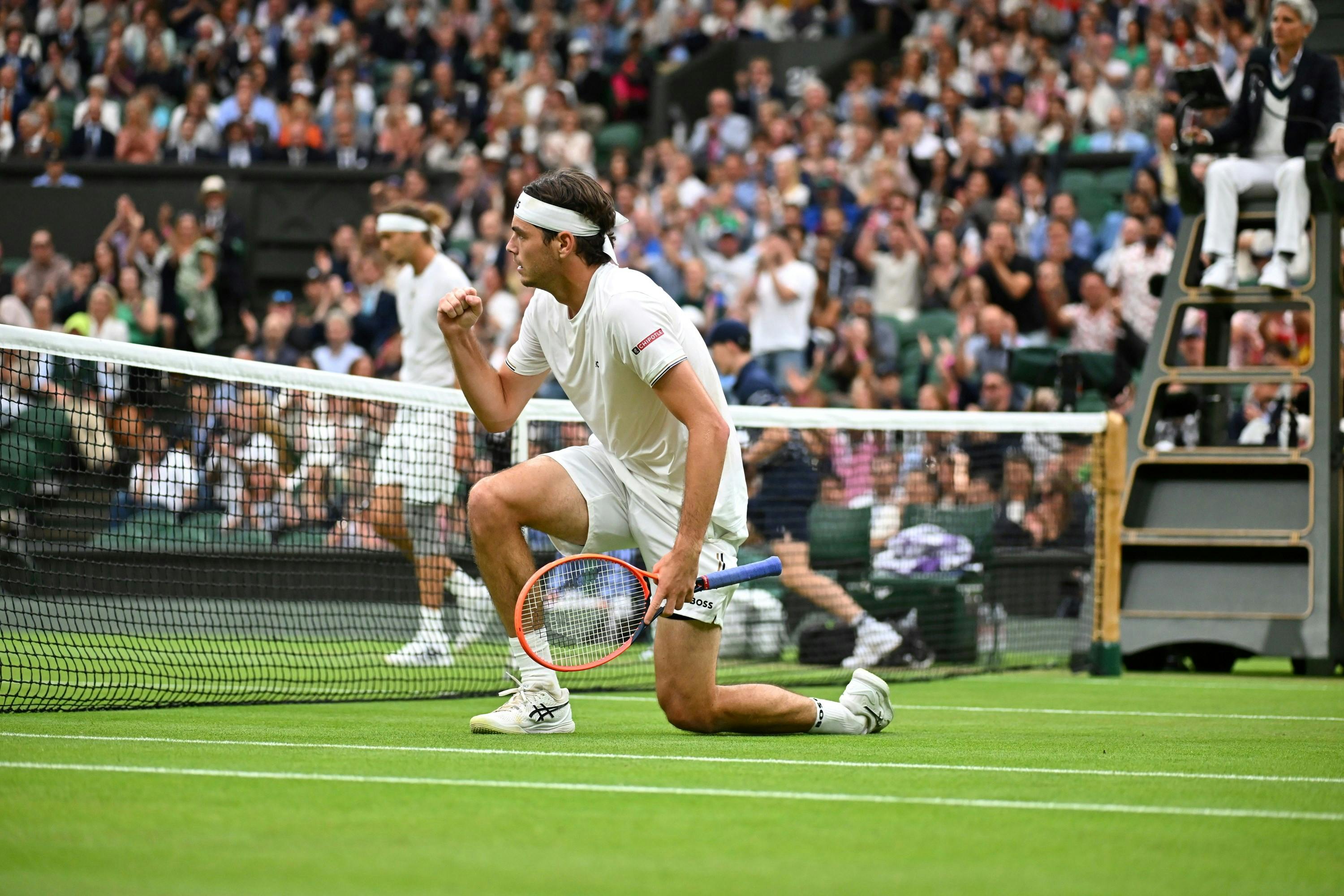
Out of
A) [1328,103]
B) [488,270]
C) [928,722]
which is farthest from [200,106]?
[928,722]

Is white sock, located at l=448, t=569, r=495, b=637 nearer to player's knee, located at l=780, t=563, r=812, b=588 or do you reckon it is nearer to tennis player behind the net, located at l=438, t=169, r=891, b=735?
player's knee, located at l=780, t=563, r=812, b=588

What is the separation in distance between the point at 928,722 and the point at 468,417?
3454 millimetres

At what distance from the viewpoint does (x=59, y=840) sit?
372 centimetres

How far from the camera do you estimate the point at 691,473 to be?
5.66 metres

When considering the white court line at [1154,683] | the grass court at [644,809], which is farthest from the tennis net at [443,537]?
the grass court at [644,809]

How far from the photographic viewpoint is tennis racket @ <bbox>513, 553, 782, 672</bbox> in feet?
19.8

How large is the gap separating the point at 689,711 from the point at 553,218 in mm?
1751

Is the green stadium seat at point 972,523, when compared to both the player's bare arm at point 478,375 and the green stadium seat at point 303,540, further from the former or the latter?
the player's bare arm at point 478,375

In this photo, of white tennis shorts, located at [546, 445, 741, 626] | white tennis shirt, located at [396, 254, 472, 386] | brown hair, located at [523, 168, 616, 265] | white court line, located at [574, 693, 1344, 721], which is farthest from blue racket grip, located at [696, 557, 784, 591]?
white tennis shirt, located at [396, 254, 472, 386]

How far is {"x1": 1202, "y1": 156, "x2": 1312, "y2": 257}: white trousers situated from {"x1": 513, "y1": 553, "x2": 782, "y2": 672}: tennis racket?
6162 millimetres

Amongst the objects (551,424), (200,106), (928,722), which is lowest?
(928,722)

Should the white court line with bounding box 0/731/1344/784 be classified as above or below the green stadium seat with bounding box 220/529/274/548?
below

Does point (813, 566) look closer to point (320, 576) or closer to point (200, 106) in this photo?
point (320, 576)

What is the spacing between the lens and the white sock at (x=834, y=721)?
250 inches
